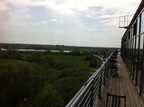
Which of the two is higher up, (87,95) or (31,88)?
(87,95)

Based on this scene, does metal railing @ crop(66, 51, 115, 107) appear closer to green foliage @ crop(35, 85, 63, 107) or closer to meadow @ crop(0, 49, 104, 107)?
green foliage @ crop(35, 85, 63, 107)

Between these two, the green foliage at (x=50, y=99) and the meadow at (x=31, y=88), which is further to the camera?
Answer: the meadow at (x=31, y=88)

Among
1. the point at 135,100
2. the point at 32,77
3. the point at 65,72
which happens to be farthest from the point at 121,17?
the point at 65,72

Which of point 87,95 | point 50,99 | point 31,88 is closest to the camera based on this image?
point 87,95

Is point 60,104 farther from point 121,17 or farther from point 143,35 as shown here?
point 143,35

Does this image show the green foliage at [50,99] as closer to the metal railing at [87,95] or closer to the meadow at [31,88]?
the meadow at [31,88]

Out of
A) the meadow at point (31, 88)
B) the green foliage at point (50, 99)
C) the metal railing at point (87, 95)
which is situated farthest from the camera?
the meadow at point (31, 88)

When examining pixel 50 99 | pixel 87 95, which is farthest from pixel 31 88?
pixel 87 95

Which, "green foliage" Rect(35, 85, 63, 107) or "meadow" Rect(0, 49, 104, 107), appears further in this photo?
"meadow" Rect(0, 49, 104, 107)

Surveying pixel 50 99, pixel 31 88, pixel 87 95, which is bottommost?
pixel 31 88

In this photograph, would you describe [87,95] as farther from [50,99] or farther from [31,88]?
[31,88]

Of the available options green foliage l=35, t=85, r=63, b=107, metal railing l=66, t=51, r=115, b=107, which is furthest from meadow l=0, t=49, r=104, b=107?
metal railing l=66, t=51, r=115, b=107

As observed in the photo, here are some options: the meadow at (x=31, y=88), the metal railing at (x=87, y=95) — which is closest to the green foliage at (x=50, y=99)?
the meadow at (x=31, y=88)

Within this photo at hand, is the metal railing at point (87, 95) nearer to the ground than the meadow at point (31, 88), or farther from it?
farther from it
